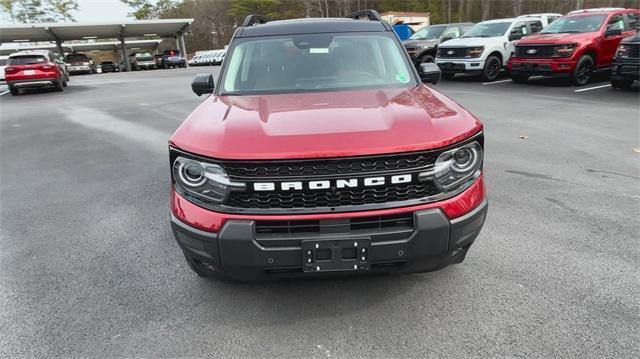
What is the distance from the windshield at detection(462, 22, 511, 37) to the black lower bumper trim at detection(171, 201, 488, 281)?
1368 cm

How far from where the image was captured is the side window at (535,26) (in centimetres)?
1457

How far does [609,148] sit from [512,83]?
7.90 metres

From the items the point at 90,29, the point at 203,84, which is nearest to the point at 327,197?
the point at 203,84

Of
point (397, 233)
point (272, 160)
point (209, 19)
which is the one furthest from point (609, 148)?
point (209, 19)

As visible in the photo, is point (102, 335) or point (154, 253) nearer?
point (102, 335)

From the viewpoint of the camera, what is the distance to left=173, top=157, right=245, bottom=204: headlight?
7.43ft

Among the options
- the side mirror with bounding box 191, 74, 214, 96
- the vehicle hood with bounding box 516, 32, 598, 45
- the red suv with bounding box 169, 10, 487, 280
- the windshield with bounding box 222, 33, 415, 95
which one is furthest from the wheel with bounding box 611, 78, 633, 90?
the side mirror with bounding box 191, 74, 214, 96

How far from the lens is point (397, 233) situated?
221 cm

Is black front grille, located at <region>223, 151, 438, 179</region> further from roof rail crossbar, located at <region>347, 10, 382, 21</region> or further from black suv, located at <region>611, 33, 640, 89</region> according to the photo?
black suv, located at <region>611, 33, 640, 89</region>

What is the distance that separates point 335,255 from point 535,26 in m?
15.4

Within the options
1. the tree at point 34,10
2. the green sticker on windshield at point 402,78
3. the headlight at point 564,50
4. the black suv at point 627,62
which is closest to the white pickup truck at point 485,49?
the headlight at point 564,50

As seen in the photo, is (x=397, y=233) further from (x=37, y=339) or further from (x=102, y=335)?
(x=37, y=339)

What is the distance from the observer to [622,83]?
35.2 feet

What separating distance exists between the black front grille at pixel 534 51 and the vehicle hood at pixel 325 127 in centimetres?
1058
